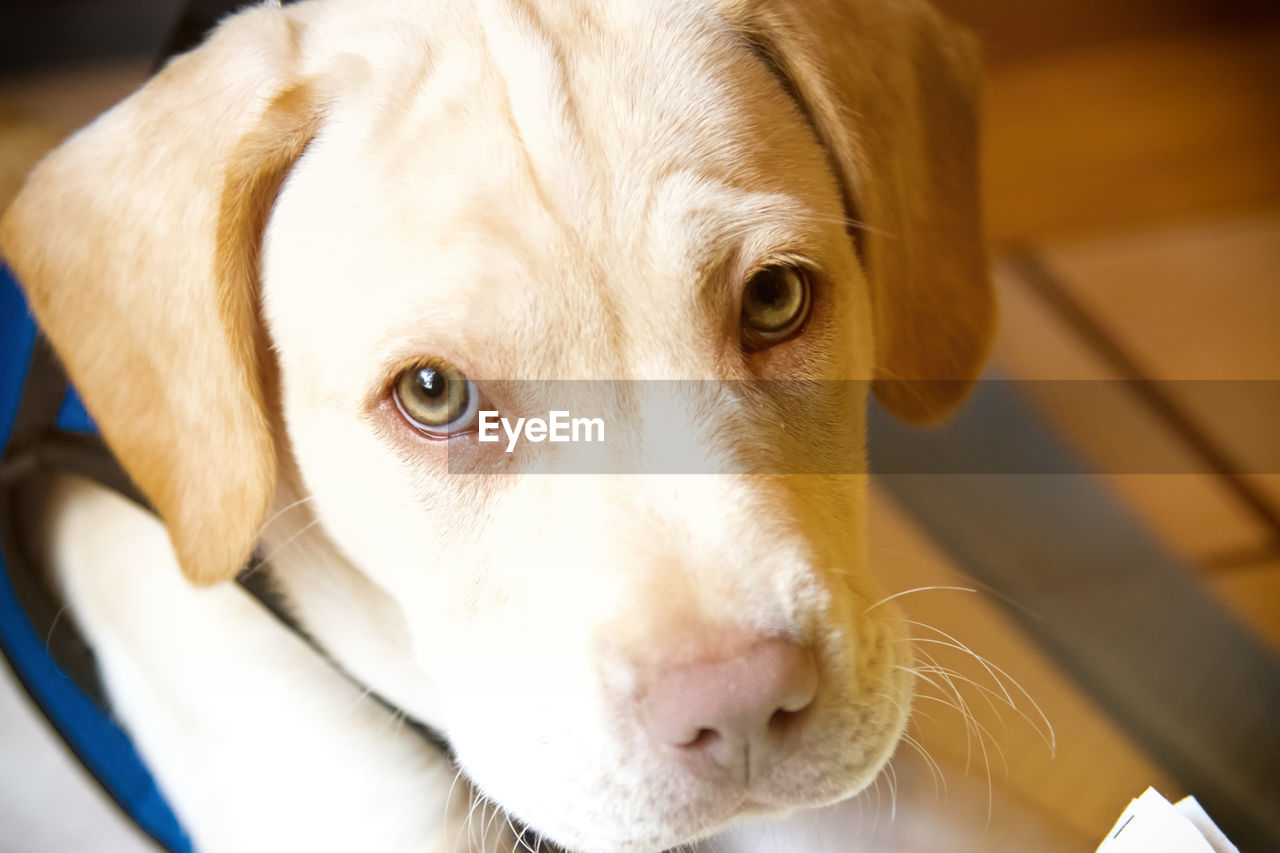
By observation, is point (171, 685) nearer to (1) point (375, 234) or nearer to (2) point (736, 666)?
(1) point (375, 234)

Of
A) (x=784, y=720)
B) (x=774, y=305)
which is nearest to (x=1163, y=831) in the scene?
(x=784, y=720)

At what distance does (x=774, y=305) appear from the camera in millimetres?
944

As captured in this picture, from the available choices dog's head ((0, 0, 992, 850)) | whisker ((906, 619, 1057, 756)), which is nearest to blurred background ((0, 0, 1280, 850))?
whisker ((906, 619, 1057, 756))

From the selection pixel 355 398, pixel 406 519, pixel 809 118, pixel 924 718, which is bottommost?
pixel 924 718

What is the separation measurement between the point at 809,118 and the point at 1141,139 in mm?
1375

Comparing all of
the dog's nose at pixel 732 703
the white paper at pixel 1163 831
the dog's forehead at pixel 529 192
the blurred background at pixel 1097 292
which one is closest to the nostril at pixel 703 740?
the dog's nose at pixel 732 703

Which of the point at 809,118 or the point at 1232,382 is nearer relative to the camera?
the point at 809,118

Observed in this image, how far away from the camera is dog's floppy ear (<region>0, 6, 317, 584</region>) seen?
916 millimetres

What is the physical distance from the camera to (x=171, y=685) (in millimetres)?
1098

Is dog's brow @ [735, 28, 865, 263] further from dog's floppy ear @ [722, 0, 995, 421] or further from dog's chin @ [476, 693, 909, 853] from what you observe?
dog's chin @ [476, 693, 909, 853]

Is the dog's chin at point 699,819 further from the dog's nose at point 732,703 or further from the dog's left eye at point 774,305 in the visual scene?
the dog's left eye at point 774,305

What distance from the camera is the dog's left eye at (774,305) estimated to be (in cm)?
93

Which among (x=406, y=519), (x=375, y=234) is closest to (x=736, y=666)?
(x=406, y=519)

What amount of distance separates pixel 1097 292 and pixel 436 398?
1.43m
